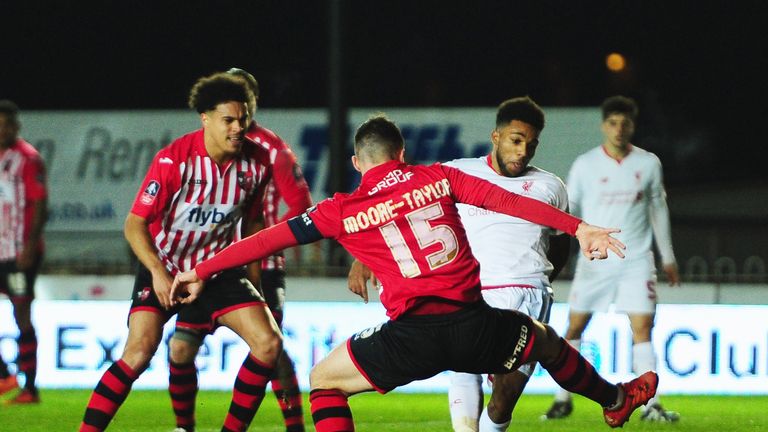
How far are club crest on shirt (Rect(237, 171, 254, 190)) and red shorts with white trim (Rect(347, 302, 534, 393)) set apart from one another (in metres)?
1.45

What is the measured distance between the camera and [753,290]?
11797mm

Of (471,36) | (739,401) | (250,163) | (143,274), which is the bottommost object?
(739,401)

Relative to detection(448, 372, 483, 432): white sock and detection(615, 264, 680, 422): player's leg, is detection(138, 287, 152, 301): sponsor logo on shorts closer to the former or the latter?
detection(448, 372, 483, 432): white sock

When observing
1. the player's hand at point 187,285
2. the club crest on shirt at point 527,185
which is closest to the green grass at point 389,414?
the club crest on shirt at point 527,185

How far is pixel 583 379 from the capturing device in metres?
6.09

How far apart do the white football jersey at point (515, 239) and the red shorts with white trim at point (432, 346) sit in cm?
108

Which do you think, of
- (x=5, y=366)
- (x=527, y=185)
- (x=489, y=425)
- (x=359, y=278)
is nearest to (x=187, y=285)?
(x=359, y=278)

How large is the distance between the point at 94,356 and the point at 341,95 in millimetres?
4234

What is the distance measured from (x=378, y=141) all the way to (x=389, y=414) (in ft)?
12.8

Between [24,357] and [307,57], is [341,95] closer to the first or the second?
[24,357]

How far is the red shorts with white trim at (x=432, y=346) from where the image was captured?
5691mm

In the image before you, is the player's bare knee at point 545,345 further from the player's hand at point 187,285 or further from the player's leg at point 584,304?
the player's leg at point 584,304

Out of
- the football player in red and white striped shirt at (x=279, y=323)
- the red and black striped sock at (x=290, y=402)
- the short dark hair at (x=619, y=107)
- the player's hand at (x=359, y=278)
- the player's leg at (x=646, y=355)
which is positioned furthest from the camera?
the short dark hair at (x=619, y=107)

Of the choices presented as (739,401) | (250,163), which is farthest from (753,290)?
(250,163)
